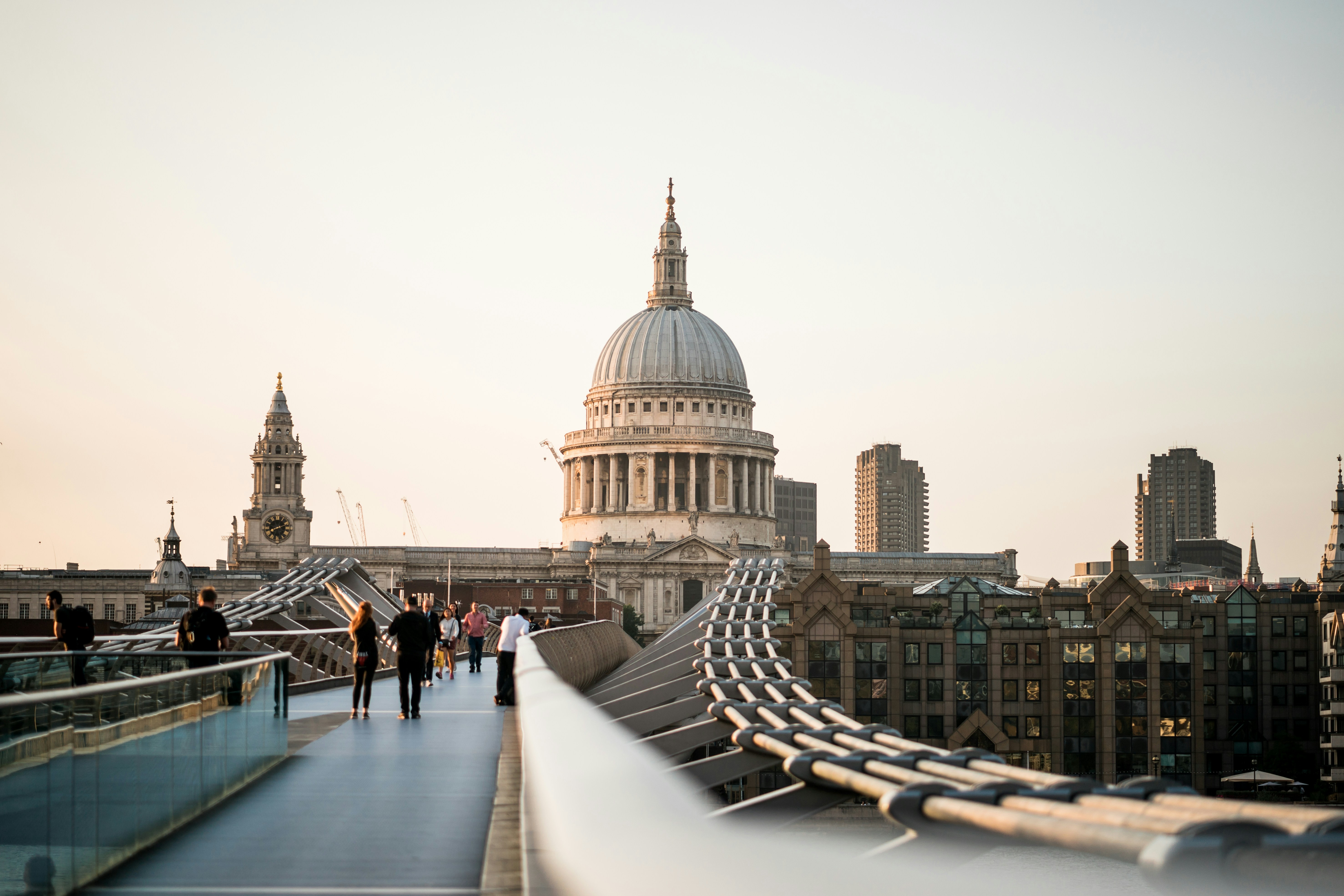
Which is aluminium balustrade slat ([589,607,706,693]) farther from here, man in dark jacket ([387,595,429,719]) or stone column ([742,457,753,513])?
stone column ([742,457,753,513])

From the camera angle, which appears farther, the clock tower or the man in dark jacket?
the clock tower

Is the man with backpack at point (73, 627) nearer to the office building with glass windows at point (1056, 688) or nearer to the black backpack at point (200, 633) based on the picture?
the black backpack at point (200, 633)

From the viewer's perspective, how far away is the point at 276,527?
174375 millimetres

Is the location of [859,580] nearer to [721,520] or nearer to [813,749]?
[721,520]

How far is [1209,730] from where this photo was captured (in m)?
97.4

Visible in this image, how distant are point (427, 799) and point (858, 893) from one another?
11.7m

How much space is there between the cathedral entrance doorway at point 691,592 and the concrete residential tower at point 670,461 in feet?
36.1

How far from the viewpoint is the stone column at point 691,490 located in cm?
19125

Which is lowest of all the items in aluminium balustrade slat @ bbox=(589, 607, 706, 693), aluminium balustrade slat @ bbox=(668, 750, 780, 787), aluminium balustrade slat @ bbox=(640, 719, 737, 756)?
aluminium balustrade slat @ bbox=(589, 607, 706, 693)

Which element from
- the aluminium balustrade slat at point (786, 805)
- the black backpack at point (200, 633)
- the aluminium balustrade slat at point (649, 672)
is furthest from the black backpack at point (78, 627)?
the aluminium balustrade slat at point (786, 805)

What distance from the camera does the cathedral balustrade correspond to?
193000mm

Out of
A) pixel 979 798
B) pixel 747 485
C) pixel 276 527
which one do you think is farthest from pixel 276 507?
pixel 979 798

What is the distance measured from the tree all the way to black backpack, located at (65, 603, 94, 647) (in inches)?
5357

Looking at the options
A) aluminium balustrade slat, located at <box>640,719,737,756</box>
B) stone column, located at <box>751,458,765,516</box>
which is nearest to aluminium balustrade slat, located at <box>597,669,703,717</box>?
aluminium balustrade slat, located at <box>640,719,737,756</box>
